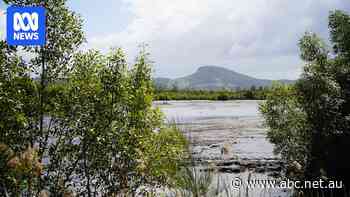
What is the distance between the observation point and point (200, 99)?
112 m

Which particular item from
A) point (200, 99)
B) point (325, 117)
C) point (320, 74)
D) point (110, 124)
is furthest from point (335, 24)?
point (200, 99)

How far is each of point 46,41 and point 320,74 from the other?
8.44 metres

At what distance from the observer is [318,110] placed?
14477 millimetres

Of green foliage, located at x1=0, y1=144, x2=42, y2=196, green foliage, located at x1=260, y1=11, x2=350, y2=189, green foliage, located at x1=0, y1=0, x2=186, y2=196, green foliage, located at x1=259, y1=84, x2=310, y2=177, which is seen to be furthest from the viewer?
green foliage, located at x1=259, y1=84, x2=310, y2=177

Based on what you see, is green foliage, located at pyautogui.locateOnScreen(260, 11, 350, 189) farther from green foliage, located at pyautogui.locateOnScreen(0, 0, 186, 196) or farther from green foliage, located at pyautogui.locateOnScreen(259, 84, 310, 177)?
green foliage, located at pyautogui.locateOnScreen(0, 0, 186, 196)

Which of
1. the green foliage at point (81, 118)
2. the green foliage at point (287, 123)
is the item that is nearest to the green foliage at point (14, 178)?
the green foliage at point (81, 118)

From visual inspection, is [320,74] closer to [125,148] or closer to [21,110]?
[125,148]

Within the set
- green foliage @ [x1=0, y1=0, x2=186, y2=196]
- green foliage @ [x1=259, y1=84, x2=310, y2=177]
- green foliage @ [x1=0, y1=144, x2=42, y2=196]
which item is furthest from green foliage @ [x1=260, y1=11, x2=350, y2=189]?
green foliage @ [x1=0, y1=144, x2=42, y2=196]

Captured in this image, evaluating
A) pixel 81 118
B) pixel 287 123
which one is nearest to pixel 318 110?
pixel 287 123

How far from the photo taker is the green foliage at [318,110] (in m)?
14.1

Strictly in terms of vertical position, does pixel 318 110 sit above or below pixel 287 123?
above

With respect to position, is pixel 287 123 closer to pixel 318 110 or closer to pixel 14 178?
pixel 318 110

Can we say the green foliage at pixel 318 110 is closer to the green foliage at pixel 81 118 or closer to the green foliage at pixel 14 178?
the green foliage at pixel 81 118

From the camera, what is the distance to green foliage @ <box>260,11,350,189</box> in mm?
14117
